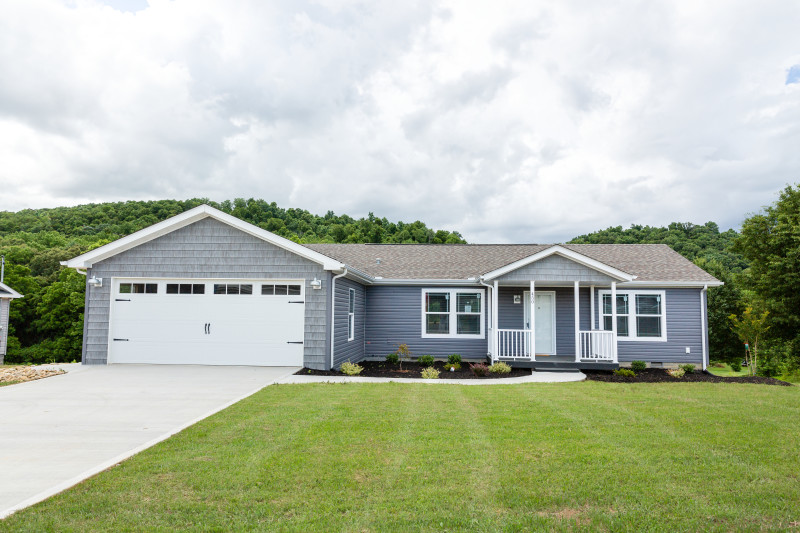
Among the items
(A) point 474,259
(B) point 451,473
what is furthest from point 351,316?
(B) point 451,473

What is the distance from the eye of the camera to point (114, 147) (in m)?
21.0

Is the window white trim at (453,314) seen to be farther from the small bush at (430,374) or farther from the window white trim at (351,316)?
the small bush at (430,374)

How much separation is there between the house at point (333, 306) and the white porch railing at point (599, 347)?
0.04 meters

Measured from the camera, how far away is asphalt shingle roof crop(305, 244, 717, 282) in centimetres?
1512

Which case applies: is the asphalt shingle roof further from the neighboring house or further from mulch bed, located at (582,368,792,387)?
the neighboring house

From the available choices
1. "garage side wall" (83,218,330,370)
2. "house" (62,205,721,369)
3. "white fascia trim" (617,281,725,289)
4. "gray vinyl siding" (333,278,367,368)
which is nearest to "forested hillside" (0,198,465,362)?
"gray vinyl siding" (333,278,367,368)

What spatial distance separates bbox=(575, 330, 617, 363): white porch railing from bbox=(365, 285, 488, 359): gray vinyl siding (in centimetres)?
288

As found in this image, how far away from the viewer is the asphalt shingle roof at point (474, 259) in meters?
15.1

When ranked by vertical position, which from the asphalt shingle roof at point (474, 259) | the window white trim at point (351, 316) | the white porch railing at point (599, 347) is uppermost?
the asphalt shingle roof at point (474, 259)

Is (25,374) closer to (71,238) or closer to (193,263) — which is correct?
(193,263)

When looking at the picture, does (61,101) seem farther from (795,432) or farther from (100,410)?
(795,432)

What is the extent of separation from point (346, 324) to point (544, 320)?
19.7ft

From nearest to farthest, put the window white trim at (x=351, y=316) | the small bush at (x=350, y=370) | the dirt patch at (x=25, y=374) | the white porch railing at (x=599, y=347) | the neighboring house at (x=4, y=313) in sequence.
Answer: the dirt patch at (x=25, y=374) → the small bush at (x=350, y=370) → the white porch railing at (x=599, y=347) → the window white trim at (x=351, y=316) → the neighboring house at (x=4, y=313)


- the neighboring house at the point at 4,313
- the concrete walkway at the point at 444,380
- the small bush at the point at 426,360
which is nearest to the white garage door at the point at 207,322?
the concrete walkway at the point at 444,380
